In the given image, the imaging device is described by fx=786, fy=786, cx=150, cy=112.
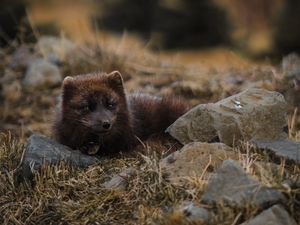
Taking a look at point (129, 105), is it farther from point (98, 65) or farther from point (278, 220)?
point (98, 65)

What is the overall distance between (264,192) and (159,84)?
5590 millimetres

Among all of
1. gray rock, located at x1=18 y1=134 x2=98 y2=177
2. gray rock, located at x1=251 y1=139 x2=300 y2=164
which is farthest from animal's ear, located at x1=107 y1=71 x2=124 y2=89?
gray rock, located at x1=251 y1=139 x2=300 y2=164

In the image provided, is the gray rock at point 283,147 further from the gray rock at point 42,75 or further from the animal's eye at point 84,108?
the gray rock at point 42,75

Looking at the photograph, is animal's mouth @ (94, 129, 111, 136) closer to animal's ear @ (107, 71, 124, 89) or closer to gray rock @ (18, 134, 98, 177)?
gray rock @ (18, 134, 98, 177)

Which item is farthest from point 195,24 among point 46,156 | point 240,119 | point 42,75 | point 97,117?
point 46,156

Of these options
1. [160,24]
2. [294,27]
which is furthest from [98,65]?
[160,24]

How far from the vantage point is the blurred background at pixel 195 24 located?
20.2 meters

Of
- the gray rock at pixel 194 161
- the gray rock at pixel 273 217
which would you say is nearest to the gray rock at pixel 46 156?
the gray rock at pixel 194 161

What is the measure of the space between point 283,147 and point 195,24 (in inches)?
621

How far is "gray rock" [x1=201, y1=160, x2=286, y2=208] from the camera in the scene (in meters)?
5.63

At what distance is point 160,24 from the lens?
22516 mm

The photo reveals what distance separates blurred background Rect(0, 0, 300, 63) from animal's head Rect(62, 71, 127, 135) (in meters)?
11.6

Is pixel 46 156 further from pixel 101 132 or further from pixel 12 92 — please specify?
pixel 12 92

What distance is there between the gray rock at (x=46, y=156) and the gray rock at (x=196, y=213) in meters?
1.54
